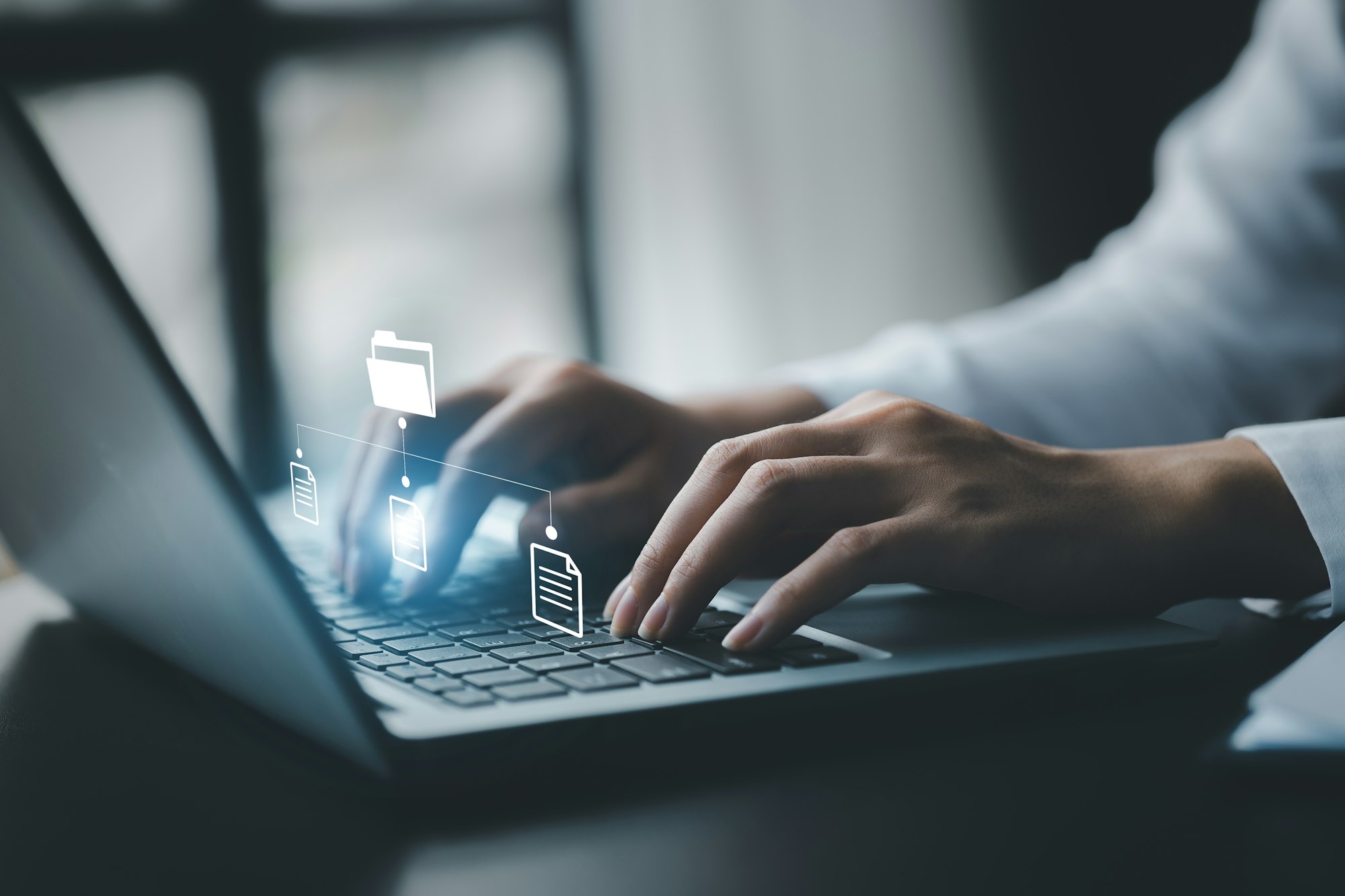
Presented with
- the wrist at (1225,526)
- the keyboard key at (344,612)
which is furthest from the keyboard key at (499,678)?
the wrist at (1225,526)

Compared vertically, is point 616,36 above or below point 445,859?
above

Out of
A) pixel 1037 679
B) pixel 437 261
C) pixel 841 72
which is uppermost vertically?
pixel 841 72

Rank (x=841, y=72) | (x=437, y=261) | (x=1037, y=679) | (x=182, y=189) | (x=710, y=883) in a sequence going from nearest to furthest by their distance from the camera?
1. (x=710, y=883)
2. (x=1037, y=679)
3. (x=182, y=189)
4. (x=437, y=261)
5. (x=841, y=72)

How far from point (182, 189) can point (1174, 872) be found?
192 centimetres

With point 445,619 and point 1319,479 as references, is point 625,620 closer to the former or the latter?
point 445,619

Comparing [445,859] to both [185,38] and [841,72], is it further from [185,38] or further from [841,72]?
[841,72]

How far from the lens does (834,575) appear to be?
34 cm

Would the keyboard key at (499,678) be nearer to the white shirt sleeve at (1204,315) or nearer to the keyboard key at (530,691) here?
the keyboard key at (530,691)

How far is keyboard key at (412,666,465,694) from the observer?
0.98ft

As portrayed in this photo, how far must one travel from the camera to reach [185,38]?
182 cm

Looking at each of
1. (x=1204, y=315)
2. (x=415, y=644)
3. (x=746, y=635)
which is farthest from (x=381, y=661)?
(x=1204, y=315)

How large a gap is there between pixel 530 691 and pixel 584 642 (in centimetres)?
6

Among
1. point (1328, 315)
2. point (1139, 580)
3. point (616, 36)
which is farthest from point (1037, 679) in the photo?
point (616, 36)

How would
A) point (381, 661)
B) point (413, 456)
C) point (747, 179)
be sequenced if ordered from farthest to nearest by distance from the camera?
point (747, 179) < point (413, 456) < point (381, 661)
